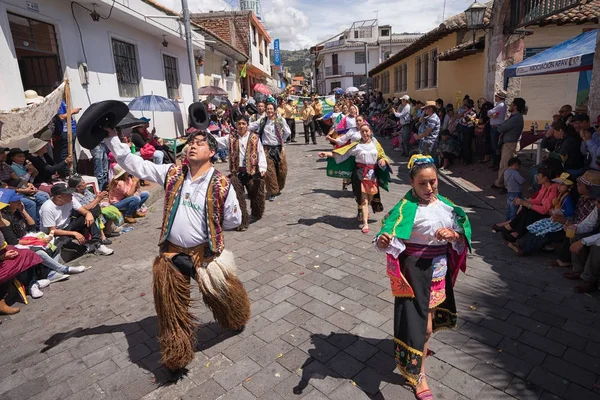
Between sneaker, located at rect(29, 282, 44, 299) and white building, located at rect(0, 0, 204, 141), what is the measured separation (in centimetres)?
340

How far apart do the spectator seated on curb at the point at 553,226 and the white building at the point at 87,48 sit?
815cm

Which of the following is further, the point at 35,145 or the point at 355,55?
the point at 355,55

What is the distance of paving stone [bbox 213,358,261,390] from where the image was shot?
314 centimetres

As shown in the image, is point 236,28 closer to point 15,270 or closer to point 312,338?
point 15,270

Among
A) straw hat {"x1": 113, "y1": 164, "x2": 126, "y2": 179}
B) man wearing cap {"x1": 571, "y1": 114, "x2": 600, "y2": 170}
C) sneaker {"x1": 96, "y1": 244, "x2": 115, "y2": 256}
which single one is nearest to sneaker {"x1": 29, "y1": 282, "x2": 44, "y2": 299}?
sneaker {"x1": 96, "y1": 244, "x2": 115, "y2": 256}

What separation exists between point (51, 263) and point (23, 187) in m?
1.76

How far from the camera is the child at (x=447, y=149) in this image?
11320mm

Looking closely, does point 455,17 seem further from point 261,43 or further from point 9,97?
point 261,43

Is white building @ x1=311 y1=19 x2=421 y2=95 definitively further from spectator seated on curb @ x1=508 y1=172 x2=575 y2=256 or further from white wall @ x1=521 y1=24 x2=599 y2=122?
Result: spectator seated on curb @ x1=508 y1=172 x2=575 y2=256

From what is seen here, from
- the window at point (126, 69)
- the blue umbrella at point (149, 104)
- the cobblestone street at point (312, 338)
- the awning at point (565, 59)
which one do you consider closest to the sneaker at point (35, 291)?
the cobblestone street at point (312, 338)

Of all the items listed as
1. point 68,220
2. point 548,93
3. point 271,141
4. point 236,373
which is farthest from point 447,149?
point 236,373

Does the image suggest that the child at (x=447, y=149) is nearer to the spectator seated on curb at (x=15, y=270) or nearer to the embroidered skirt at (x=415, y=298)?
the embroidered skirt at (x=415, y=298)

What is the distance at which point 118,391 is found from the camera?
123 inches

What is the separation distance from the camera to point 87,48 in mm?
9070
